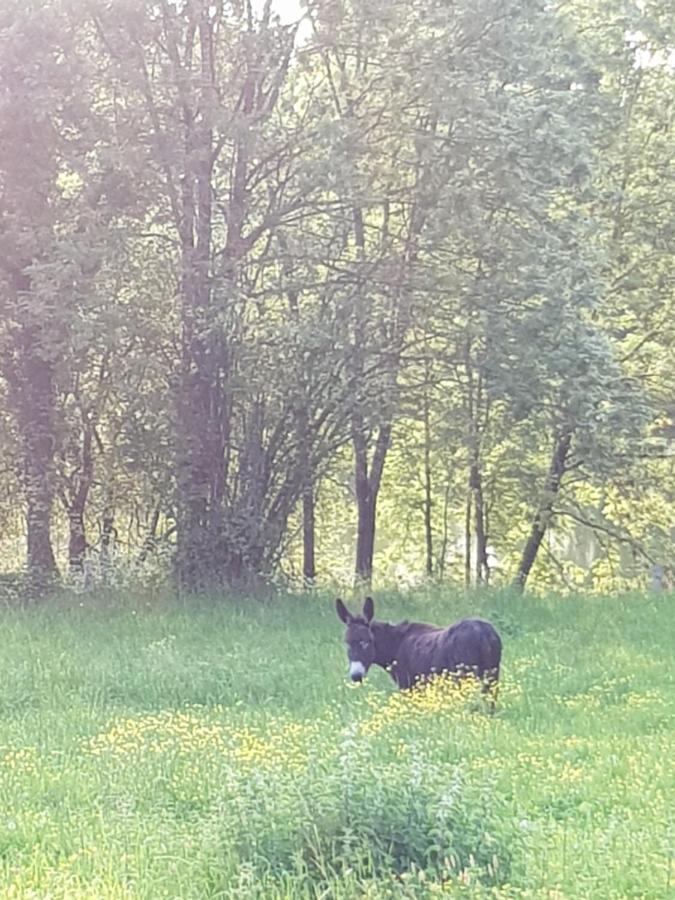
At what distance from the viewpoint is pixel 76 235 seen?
53.2 ft

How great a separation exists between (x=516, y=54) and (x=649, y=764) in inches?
444

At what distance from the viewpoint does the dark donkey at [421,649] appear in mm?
10414

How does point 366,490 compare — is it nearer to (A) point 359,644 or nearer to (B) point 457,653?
(A) point 359,644

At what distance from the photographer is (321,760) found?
6.54m

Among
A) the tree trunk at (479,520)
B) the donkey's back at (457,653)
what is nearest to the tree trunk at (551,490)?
the tree trunk at (479,520)

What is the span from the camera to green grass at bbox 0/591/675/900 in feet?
17.4

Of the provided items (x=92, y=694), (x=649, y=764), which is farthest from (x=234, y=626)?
(x=649, y=764)

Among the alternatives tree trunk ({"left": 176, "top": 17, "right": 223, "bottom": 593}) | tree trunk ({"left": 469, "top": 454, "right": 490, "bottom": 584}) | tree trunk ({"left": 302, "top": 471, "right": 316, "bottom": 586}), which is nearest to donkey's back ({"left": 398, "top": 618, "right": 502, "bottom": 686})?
tree trunk ({"left": 176, "top": 17, "right": 223, "bottom": 593})

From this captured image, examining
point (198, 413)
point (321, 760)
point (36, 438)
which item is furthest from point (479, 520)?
point (321, 760)

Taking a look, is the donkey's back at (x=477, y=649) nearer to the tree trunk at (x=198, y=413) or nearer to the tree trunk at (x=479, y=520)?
the tree trunk at (x=198, y=413)

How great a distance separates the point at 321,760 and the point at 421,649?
15.5 feet

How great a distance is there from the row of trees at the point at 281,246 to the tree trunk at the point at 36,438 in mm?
42

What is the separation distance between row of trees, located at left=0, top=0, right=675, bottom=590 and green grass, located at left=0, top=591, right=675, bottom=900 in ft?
10.2

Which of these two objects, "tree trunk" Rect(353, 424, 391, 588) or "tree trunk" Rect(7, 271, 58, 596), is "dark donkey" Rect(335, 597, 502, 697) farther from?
"tree trunk" Rect(353, 424, 391, 588)
